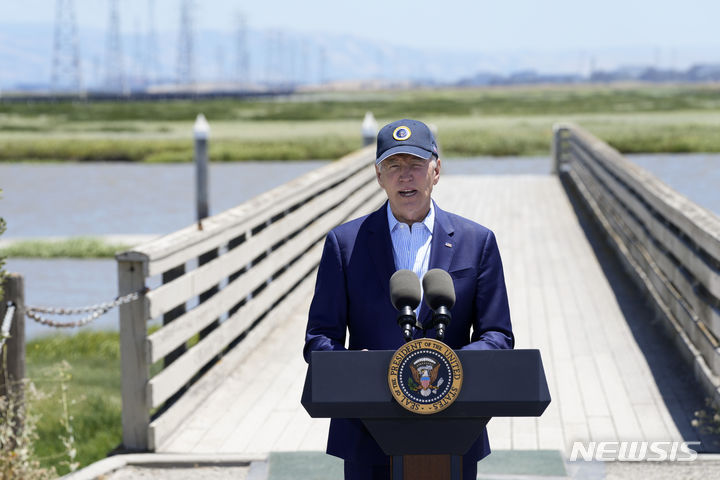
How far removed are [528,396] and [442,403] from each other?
21 cm

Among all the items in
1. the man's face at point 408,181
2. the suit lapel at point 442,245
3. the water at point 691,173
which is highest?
the man's face at point 408,181

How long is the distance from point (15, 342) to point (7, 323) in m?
0.21

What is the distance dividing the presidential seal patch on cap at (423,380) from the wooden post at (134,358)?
10.5 ft

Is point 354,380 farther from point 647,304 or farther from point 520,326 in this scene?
point 647,304

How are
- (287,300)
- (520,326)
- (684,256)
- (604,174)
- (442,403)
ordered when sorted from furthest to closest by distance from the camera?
1. (604,174)
2. (287,300)
3. (520,326)
4. (684,256)
5. (442,403)

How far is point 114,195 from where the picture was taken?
102 feet

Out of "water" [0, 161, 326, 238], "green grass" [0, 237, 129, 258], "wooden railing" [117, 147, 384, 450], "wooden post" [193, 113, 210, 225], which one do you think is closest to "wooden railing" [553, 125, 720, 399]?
"wooden railing" [117, 147, 384, 450]

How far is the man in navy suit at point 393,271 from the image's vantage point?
2850 mm

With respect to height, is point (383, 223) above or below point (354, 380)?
above

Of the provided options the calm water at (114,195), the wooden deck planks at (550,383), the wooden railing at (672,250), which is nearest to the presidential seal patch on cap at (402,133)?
the wooden deck planks at (550,383)

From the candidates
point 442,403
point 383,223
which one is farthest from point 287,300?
point 442,403

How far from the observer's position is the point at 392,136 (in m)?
2.80

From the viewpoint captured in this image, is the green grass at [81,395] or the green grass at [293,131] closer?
the green grass at [81,395]

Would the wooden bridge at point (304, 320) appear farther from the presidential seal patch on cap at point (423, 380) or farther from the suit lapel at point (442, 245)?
the presidential seal patch on cap at point (423, 380)
